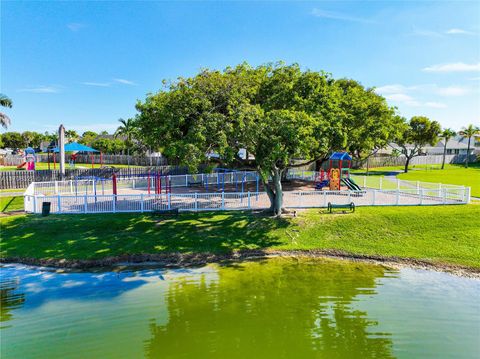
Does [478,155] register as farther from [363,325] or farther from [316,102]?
[363,325]

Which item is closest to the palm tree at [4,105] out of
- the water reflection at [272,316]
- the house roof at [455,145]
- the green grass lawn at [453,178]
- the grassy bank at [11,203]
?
the grassy bank at [11,203]

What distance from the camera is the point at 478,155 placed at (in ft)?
231

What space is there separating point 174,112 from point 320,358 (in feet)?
44.1

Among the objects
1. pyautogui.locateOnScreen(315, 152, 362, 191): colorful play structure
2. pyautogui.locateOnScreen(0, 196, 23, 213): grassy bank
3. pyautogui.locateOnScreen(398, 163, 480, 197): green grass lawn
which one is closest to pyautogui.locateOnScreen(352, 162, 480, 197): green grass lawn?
pyautogui.locateOnScreen(398, 163, 480, 197): green grass lawn

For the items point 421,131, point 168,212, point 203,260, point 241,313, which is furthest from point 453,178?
point 241,313

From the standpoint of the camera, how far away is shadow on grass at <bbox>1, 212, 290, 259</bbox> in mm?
17031

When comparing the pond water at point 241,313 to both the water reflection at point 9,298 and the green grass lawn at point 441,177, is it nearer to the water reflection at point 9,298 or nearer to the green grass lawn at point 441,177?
the water reflection at point 9,298

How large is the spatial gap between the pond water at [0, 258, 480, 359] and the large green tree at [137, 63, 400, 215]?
5.75 m

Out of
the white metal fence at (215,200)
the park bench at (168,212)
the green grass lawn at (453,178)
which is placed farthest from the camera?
the green grass lawn at (453,178)

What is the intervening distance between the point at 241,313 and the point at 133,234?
919cm

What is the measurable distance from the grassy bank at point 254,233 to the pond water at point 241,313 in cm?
179

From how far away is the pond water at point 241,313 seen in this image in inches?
372

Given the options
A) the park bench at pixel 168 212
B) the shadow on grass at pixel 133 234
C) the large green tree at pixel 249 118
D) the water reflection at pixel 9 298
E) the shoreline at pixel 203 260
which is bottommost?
the water reflection at pixel 9 298

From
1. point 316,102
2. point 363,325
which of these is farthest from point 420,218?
point 363,325
